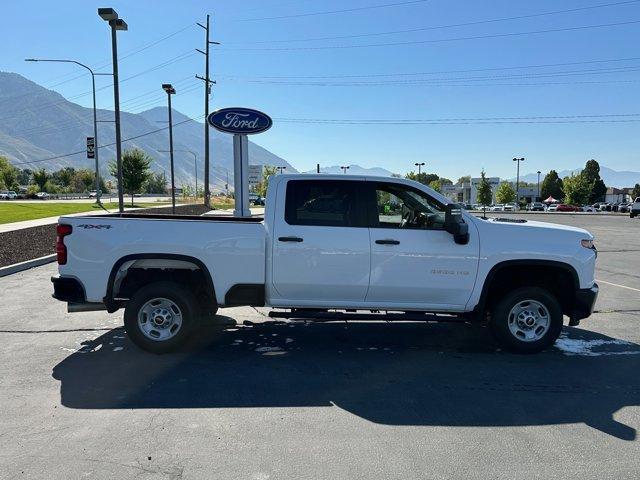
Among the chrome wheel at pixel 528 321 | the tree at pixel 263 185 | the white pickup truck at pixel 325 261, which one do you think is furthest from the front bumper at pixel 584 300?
the tree at pixel 263 185

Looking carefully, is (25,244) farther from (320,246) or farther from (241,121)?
(320,246)

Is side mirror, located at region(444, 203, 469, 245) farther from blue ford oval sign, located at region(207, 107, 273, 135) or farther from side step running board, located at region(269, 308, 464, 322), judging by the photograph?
blue ford oval sign, located at region(207, 107, 273, 135)

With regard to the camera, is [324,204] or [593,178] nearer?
[324,204]

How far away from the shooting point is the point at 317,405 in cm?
420

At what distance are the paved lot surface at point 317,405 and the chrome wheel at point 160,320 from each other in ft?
0.89

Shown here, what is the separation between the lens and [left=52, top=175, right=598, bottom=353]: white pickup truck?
17.3ft

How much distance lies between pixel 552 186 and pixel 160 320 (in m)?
117

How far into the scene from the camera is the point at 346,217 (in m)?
5.40

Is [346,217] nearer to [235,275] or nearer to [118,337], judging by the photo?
[235,275]

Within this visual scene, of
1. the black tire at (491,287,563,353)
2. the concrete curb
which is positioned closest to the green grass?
the concrete curb

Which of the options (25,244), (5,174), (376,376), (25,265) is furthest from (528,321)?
(5,174)

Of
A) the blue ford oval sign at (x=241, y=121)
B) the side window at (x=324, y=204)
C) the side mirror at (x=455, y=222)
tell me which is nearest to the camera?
the side mirror at (x=455, y=222)

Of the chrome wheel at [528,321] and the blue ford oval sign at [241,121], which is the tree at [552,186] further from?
the chrome wheel at [528,321]

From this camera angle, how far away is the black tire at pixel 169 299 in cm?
532
